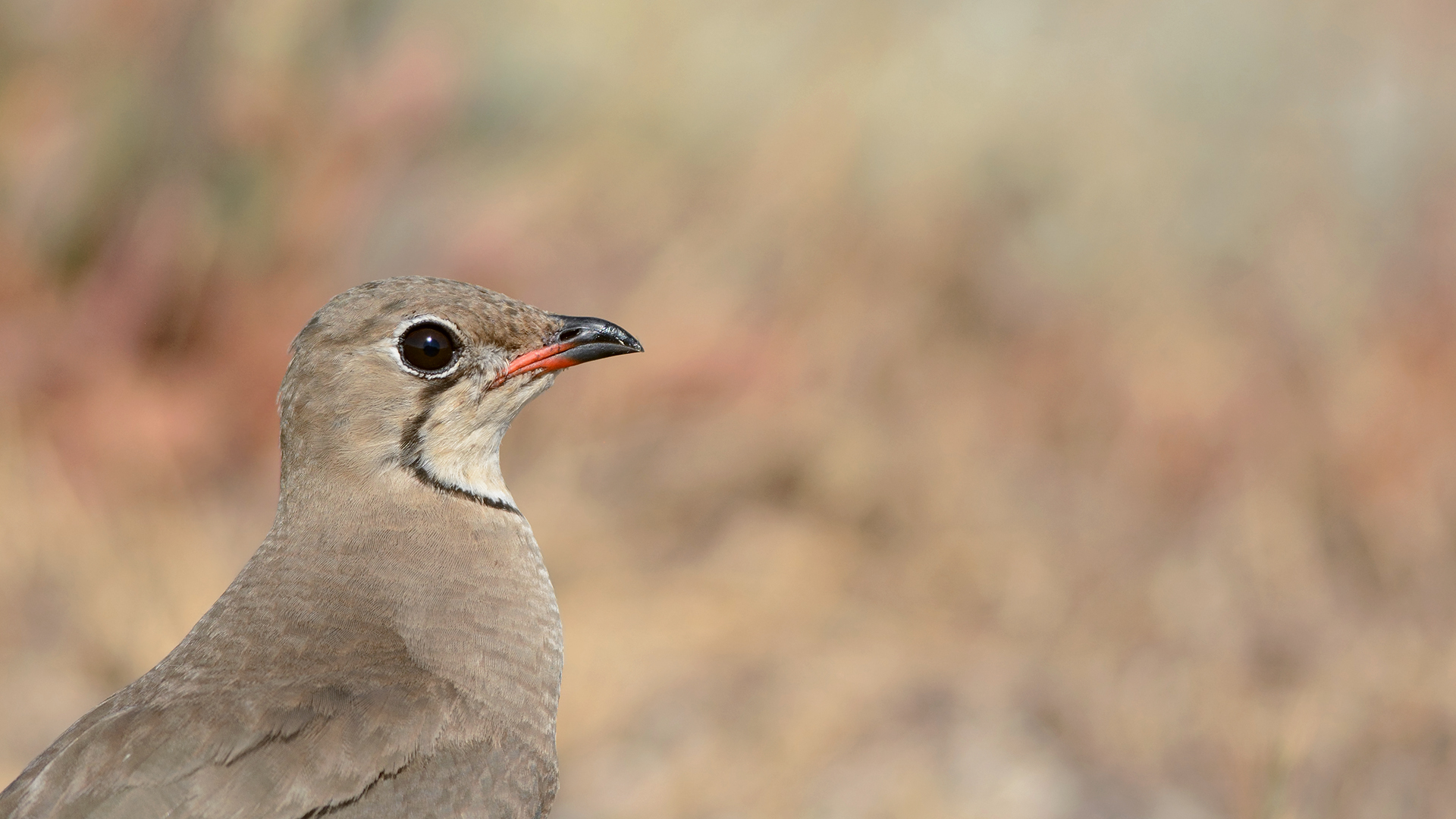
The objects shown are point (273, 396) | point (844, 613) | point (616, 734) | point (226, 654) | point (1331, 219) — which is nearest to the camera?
point (226, 654)

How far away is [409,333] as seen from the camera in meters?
2.62

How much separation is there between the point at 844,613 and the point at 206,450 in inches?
107

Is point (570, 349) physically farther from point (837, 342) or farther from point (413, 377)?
point (837, 342)

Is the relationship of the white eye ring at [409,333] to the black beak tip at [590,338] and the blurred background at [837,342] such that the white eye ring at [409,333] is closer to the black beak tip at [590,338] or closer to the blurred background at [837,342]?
the black beak tip at [590,338]

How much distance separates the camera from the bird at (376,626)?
220 centimetres

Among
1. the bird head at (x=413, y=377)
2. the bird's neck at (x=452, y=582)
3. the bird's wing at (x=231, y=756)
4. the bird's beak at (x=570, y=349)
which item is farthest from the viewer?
the bird's beak at (x=570, y=349)

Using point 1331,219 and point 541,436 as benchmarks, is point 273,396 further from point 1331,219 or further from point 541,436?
point 1331,219

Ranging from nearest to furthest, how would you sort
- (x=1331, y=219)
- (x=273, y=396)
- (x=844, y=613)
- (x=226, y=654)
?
(x=226, y=654), (x=844, y=613), (x=273, y=396), (x=1331, y=219)

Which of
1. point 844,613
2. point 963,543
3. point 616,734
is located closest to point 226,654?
point 616,734

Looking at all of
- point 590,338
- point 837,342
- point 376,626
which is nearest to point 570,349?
point 590,338

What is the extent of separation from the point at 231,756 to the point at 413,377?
788mm

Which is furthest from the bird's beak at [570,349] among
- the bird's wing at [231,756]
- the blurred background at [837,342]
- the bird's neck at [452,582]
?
the blurred background at [837,342]

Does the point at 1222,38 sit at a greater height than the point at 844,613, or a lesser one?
greater

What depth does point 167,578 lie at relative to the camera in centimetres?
470
